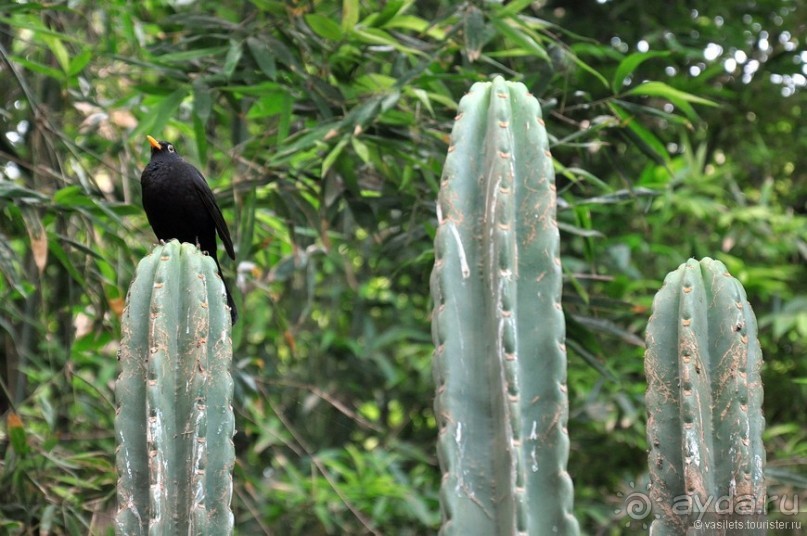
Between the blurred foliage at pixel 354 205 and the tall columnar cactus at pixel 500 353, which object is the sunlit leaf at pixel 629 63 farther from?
the tall columnar cactus at pixel 500 353

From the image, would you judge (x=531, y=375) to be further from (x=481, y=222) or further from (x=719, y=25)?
(x=719, y=25)

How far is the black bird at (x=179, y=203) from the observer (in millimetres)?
3752

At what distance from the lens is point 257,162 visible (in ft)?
15.2

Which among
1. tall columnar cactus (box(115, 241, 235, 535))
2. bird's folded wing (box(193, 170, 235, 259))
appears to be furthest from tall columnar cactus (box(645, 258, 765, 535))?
bird's folded wing (box(193, 170, 235, 259))

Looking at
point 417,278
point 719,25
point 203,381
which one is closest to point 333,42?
point 417,278

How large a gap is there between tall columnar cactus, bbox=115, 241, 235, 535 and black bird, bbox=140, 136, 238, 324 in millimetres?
1344

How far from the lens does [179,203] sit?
3738mm

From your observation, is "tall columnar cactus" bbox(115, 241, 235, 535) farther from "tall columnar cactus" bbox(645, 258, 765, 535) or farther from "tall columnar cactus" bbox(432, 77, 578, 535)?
"tall columnar cactus" bbox(645, 258, 765, 535)

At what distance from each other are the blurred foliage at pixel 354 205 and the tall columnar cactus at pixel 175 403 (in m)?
1.40

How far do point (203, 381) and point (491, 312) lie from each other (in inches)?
24.0

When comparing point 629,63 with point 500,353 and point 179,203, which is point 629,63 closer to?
point 179,203

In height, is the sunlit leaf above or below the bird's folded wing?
above

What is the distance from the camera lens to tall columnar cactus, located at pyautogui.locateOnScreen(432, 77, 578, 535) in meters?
2.10

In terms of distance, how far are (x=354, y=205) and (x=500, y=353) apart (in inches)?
87.4
